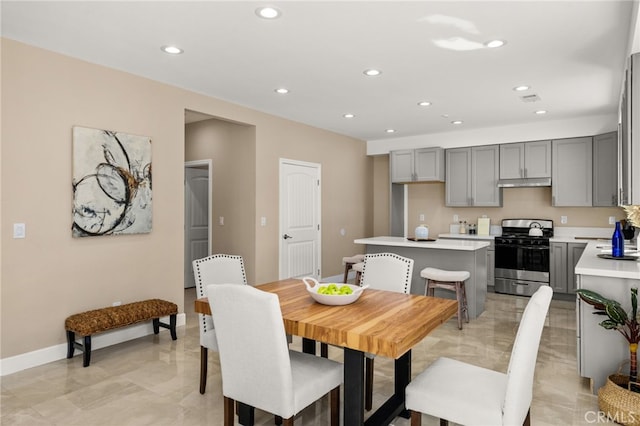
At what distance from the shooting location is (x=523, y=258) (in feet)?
19.6

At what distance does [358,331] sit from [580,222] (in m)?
5.65

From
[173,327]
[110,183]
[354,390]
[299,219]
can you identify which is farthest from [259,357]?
[299,219]

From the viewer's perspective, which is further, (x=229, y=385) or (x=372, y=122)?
(x=372, y=122)

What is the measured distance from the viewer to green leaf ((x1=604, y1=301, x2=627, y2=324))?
8.28 ft

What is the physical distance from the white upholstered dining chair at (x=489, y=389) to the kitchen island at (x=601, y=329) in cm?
115

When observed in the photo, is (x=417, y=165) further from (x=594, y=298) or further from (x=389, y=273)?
(x=594, y=298)

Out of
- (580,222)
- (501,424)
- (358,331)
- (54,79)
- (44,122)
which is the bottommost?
(501,424)

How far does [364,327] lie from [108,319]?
2.53m

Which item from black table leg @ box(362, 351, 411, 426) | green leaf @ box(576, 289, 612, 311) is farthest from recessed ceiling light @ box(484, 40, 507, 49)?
black table leg @ box(362, 351, 411, 426)

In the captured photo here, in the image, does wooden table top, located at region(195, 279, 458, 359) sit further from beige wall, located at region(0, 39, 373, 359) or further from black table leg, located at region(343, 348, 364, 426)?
beige wall, located at region(0, 39, 373, 359)

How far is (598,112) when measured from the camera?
5500 millimetres

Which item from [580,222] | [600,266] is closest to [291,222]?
[600,266]

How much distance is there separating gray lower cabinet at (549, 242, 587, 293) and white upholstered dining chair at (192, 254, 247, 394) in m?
4.69

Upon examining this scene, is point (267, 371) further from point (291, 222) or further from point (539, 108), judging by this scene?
point (539, 108)
